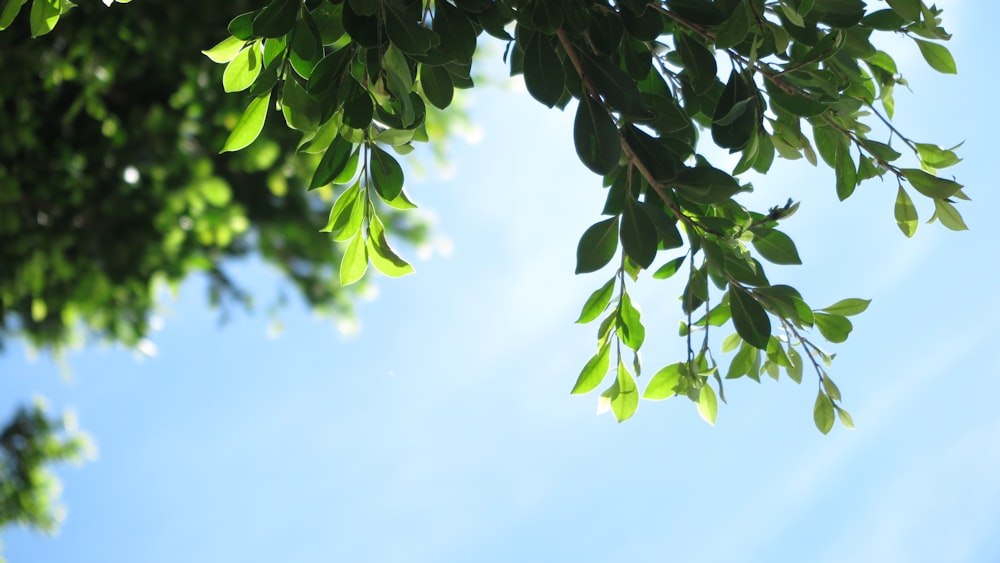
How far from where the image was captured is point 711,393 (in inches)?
30.6

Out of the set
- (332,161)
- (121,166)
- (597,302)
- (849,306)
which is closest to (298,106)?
(332,161)

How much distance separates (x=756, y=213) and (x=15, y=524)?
12.2 ft

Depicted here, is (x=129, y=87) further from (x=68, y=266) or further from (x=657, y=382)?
(x=657, y=382)

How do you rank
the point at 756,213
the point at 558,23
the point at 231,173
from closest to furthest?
1. the point at 558,23
2. the point at 756,213
3. the point at 231,173

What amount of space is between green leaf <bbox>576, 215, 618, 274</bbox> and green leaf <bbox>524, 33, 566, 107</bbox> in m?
0.12

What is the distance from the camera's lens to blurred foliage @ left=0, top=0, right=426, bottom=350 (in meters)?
2.60

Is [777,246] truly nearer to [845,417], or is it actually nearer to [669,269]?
[669,269]

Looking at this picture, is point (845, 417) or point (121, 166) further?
point (121, 166)

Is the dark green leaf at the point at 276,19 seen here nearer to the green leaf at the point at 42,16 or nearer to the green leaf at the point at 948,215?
the green leaf at the point at 42,16

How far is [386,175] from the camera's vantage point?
0.70 meters

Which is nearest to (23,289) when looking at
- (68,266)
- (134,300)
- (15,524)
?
(68,266)

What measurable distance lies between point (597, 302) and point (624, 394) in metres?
0.09

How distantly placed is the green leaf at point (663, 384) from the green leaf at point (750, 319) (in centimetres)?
11

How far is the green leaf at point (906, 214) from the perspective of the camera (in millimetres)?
744
